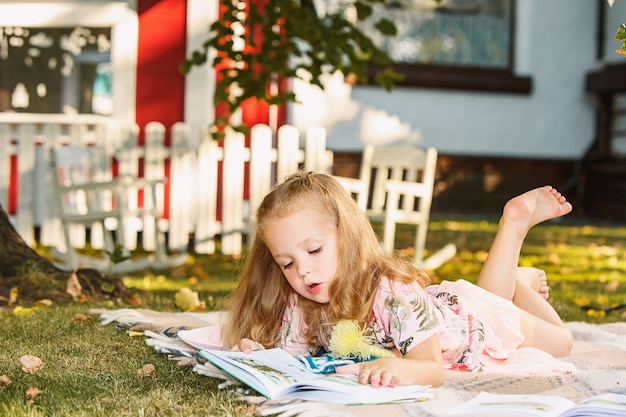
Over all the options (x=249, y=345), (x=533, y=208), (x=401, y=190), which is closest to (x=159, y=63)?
(x=401, y=190)

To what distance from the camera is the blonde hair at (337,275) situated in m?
2.83

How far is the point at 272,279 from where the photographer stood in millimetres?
3125

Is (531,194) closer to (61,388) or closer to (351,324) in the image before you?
(351,324)

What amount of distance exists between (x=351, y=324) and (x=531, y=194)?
1025 mm

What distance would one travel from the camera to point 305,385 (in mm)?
2482

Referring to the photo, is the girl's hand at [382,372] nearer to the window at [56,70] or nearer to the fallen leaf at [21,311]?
the fallen leaf at [21,311]

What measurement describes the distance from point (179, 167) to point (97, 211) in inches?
36.3

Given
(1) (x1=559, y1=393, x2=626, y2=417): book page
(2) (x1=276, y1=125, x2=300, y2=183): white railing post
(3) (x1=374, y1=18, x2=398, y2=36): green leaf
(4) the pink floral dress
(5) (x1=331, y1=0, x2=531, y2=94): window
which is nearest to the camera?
(1) (x1=559, y1=393, x2=626, y2=417): book page

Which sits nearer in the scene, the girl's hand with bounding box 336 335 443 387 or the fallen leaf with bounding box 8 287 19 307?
the girl's hand with bounding box 336 335 443 387

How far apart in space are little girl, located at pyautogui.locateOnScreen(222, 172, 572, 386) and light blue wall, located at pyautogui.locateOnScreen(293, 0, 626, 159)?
7.99 meters

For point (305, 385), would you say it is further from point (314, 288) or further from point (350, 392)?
point (314, 288)

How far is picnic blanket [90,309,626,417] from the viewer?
2426 millimetres

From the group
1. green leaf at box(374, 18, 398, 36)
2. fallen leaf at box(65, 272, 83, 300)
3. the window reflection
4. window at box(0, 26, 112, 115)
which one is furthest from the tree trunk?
the window reflection

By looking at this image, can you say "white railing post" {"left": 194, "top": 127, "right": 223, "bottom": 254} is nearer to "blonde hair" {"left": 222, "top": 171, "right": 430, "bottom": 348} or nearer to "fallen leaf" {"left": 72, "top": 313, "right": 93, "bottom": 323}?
"fallen leaf" {"left": 72, "top": 313, "right": 93, "bottom": 323}
